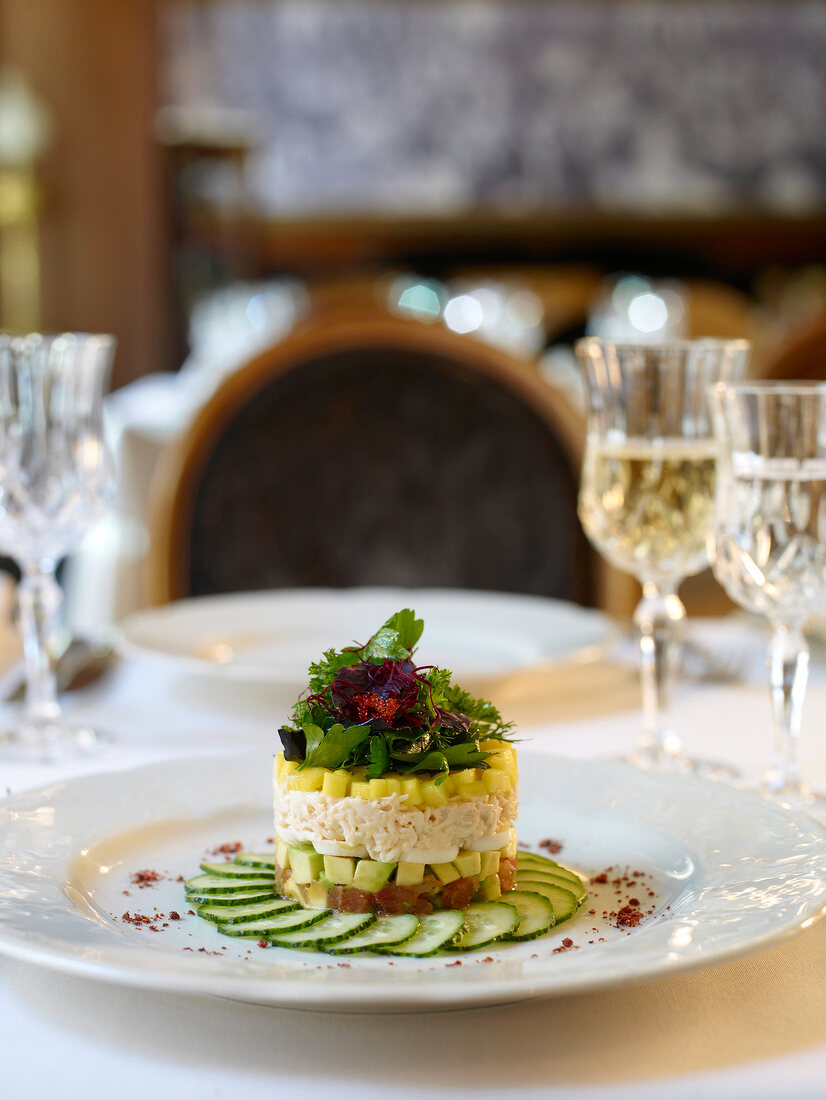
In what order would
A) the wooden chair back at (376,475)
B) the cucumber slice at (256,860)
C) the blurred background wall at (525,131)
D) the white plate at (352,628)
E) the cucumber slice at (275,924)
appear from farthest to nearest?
the blurred background wall at (525,131) < the wooden chair back at (376,475) < the white plate at (352,628) < the cucumber slice at (256,860) < the cucumber slice at (275,924)

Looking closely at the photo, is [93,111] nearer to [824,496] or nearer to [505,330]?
[505,330]

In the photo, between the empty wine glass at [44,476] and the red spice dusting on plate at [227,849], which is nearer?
the red spice dusting on plate at [227,849]

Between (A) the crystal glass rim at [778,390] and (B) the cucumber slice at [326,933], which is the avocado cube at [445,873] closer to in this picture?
(B) the cucumber slice at [326,933]

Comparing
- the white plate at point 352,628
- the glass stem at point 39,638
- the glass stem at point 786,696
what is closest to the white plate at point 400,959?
the glass stem at point 786,696

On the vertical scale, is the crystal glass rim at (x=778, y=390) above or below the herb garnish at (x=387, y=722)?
above

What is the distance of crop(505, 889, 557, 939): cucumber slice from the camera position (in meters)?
0.66

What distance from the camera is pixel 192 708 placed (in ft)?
3.91

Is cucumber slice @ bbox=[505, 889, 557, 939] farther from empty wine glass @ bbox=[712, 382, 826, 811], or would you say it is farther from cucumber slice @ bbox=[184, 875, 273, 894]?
empty wine glass @ bbox=[712, 382, 826, 811]

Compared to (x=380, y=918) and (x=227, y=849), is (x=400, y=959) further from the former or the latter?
(x=227, y=849)

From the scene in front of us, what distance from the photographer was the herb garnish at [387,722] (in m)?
0.70

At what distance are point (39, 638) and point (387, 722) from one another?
0.52 meters

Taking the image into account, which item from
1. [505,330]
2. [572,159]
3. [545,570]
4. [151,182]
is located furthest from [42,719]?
[572,159]

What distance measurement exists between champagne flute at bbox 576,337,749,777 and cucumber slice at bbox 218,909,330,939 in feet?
1.52

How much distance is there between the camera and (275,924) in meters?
0.65
